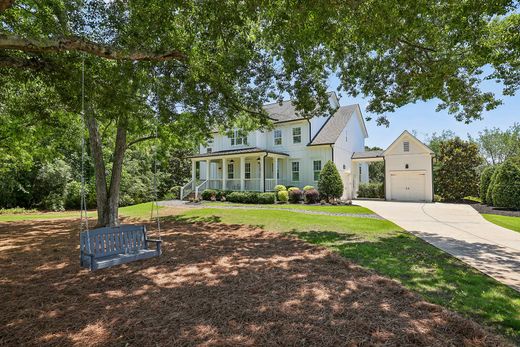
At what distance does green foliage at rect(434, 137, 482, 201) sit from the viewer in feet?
86.0

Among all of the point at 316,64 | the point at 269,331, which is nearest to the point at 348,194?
the point at 316,64

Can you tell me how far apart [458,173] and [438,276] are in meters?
25.9

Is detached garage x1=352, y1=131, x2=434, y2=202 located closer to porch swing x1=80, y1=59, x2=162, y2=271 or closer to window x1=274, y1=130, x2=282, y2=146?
window x1=274, y1=130, x2=282, y2=146

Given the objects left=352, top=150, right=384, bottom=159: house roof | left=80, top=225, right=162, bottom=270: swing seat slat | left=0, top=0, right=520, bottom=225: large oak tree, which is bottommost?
left=80, top=225, right=162, bottom=270: swing seat slat

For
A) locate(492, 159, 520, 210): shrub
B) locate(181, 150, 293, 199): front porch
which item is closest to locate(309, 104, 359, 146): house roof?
locate(181, 150, 293, 199): front porch

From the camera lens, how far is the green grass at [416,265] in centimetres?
410

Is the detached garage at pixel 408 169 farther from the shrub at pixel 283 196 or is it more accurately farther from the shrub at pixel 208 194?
the shrub at pixel 208 194

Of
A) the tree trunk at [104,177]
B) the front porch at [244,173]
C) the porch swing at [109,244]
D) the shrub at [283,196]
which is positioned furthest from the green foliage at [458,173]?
the porch swing at [109,244]

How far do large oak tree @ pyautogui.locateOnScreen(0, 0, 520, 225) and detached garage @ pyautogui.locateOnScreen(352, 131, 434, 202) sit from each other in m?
14.1

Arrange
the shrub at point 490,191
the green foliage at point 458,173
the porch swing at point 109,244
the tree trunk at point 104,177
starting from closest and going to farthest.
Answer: the porch swing at point 109,244
the tree trunk at point 104,177
the shrub at point 490,191
the green foliage at point 458,173

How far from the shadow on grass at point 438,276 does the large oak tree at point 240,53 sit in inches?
202

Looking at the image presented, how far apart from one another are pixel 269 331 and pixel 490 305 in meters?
3.34

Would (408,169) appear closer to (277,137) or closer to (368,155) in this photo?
(368,155)

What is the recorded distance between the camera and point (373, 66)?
404 inches
